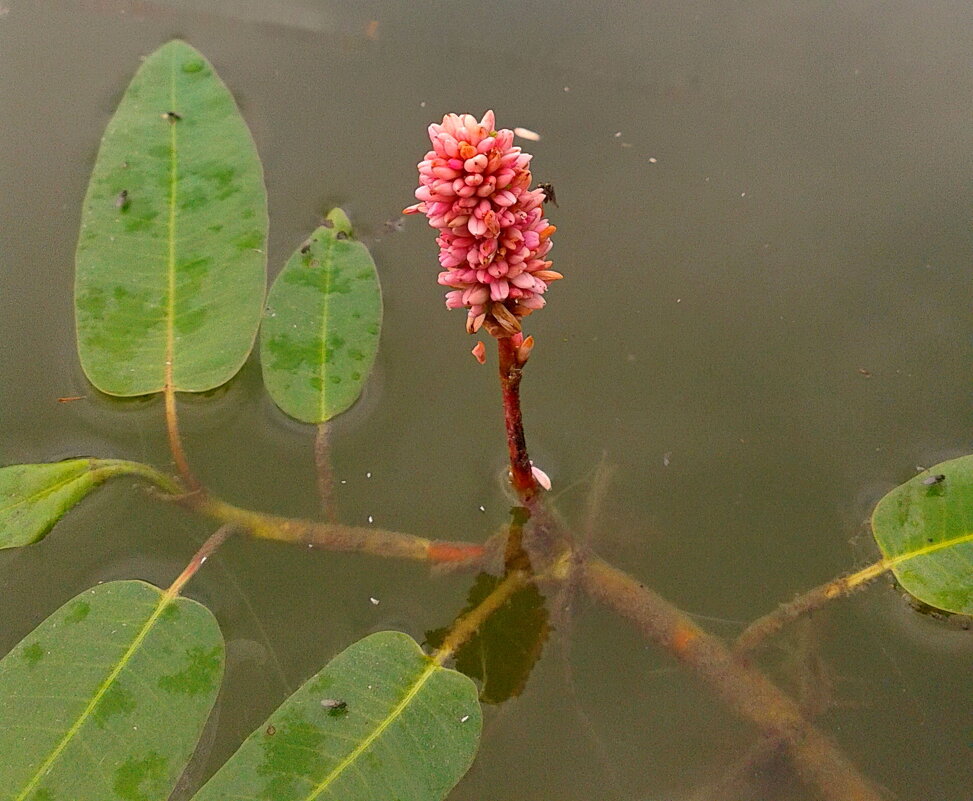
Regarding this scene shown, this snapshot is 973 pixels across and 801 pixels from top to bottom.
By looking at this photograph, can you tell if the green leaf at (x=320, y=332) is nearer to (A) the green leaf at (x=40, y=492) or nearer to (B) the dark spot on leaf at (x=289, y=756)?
(A) the green leaf at (x=40, y=492)

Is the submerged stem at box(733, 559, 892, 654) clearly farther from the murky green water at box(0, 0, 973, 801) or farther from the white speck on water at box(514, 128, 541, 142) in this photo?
the white speck on water at box(514, 128, 541, 142)

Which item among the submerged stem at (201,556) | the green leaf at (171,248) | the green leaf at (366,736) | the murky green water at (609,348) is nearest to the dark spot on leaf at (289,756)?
the green leaf at (366,736)

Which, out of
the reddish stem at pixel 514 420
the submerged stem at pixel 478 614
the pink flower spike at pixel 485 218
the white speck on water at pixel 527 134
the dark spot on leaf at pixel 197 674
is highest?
the white speck on water at pixel 527 134

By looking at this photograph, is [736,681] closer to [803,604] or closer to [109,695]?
[803,604]

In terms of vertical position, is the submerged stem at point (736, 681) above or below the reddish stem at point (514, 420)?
below

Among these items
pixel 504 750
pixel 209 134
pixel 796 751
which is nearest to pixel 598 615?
pixel 504 750

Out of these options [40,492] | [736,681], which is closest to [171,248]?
[40,492]
